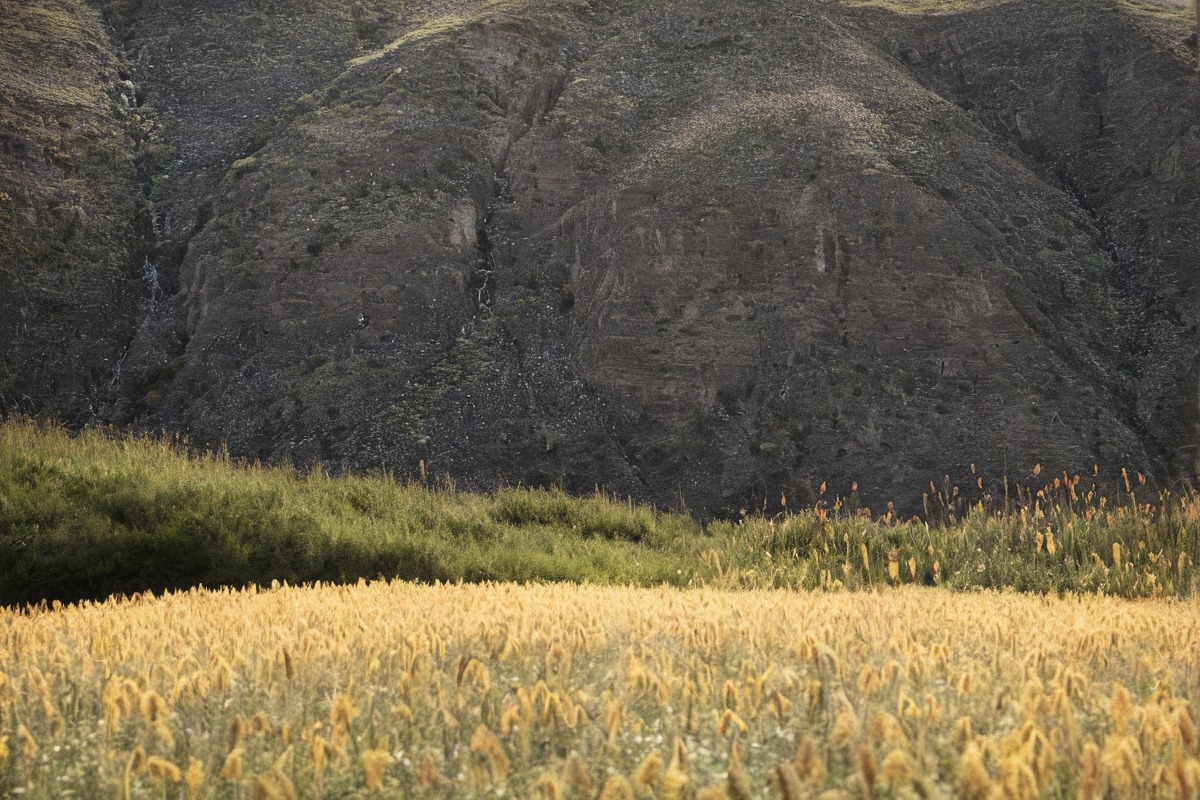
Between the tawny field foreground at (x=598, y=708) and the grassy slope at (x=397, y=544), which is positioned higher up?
the tawny field foreground at (x=598, y=708)

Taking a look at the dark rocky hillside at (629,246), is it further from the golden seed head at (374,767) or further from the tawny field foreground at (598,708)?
the golden seed head at (374,767)

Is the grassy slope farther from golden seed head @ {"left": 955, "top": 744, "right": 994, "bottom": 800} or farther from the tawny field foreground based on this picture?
golden seed head @ {"left": 955, "top": 744, "right": 994, "bottom": 800}

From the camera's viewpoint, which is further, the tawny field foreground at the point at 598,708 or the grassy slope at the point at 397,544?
the grassy slope at the point at 397,544

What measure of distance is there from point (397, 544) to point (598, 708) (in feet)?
28.5

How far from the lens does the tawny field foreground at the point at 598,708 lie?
2.35 meters

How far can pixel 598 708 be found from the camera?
2.97 m

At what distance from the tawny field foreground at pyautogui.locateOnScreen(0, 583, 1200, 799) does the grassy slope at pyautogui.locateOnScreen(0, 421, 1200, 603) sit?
464cm

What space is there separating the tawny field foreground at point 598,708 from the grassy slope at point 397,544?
4.64 m

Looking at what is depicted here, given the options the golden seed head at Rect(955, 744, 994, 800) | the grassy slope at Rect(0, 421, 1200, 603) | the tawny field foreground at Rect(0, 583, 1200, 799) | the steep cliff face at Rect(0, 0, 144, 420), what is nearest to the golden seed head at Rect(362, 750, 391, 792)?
the tawny field foreground at Rect(0, 583, 1200, 799)

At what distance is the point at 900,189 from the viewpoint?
2378cm

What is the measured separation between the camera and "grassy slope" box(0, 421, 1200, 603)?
9578 mm

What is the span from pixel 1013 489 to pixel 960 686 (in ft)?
58.0

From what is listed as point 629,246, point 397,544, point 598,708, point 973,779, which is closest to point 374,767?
point 598,708

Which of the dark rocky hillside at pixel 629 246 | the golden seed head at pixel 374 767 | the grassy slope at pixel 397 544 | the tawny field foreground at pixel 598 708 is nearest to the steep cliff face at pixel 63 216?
the dark rocky hillside at pixel 629 246
